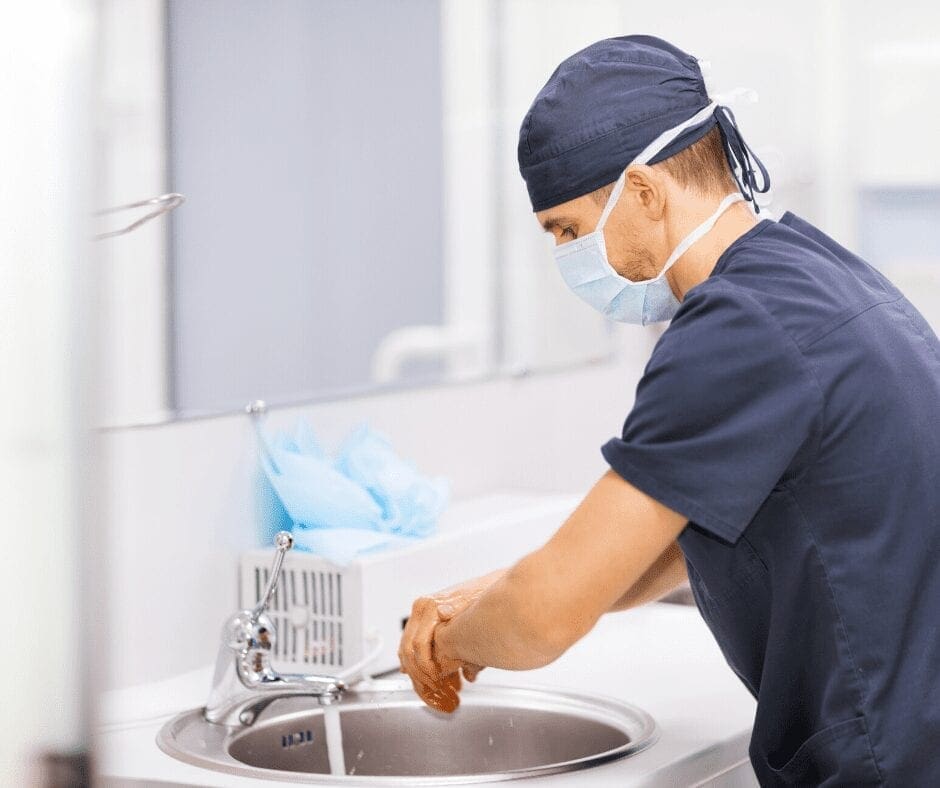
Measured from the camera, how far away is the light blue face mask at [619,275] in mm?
1323

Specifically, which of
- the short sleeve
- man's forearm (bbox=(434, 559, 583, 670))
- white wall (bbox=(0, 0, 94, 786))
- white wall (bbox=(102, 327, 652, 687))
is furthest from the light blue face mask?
white wall (bbox=(0, 0, 94, 786))

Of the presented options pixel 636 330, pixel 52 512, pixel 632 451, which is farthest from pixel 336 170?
pixel 52 512

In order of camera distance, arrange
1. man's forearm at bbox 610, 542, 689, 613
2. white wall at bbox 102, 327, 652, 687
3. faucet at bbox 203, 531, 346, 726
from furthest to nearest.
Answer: white wall at bbox 102, 327, 652, 687
faucet at bbox 203, 531, 346, 726
man's forearm at bbox 610, 542, 689, 613

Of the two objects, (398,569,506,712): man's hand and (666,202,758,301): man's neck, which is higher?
(666,202,758,301): man's neck

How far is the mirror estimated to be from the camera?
5.86 ft

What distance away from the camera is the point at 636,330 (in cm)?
275

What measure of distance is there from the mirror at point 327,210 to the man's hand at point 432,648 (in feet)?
1.61

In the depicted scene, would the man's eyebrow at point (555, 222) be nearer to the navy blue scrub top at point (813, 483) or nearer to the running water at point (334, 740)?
the navy blue scrub top at point (813, 483)

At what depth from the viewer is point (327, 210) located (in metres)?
2.13

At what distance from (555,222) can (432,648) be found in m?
0.43

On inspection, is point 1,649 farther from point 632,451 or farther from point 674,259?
point 674,259

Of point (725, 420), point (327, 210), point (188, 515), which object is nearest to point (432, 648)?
point (725, 420)

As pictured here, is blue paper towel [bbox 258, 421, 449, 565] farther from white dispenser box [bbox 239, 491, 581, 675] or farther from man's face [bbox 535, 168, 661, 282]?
man's face [bbox 535, 168, 661, 282]

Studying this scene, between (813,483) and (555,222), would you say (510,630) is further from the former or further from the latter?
(555,222)
